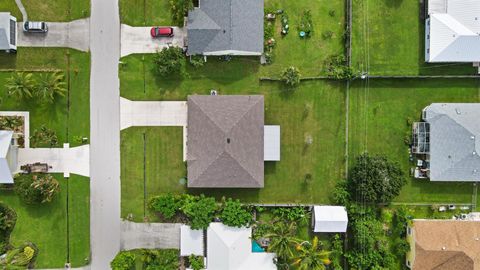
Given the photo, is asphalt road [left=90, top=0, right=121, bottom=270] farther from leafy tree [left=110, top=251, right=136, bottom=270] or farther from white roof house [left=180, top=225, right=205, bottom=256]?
white roof house [left=180, top=225, right=205, bottom=256]

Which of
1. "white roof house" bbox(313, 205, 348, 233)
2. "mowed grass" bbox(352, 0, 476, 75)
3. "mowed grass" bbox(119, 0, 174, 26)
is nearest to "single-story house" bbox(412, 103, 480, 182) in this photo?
"mowed grass" bbox(352, 0, 476, 75)

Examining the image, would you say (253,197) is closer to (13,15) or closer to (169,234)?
(169,234)

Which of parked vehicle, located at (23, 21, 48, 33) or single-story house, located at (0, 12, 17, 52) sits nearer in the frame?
single-story house, located at (0, 12, 17, 52)

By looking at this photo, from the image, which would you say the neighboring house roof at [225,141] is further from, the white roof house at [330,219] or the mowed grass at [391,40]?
the mowed grass at [391,40]

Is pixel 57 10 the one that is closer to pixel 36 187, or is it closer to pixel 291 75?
pixel 36 187

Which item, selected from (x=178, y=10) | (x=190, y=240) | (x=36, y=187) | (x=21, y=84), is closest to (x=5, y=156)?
(x=36, y=187)

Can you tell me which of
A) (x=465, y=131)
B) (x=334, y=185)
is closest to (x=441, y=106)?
(x=465, y=131)

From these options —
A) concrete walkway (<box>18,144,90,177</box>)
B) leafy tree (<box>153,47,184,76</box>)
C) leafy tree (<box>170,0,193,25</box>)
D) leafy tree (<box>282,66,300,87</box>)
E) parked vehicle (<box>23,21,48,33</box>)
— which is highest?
leafy tree (<box>170,0,193,25</box>)
